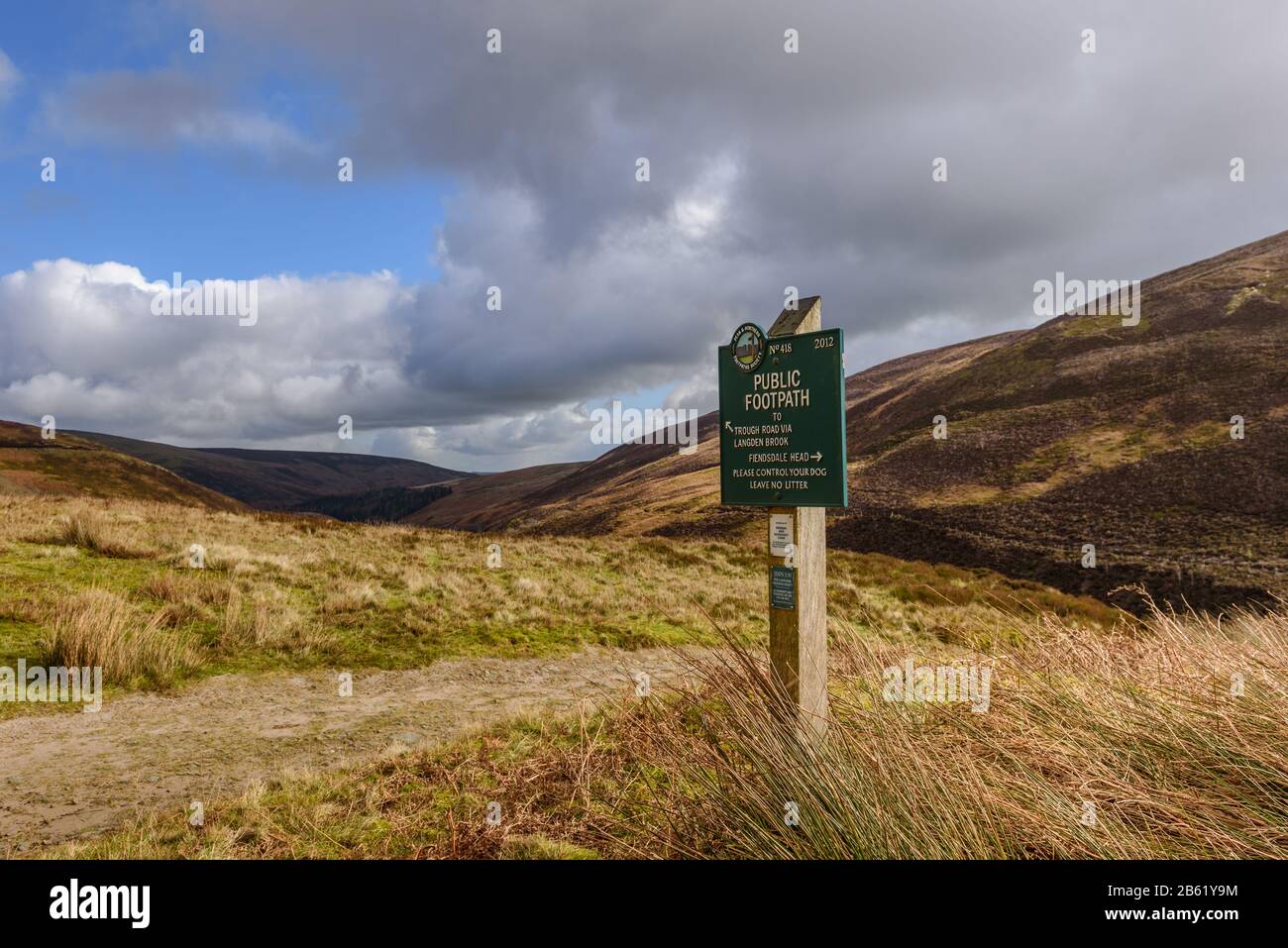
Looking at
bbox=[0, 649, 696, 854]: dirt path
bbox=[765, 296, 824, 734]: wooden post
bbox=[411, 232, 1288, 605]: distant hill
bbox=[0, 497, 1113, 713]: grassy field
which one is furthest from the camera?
bbox=[411, 232, 1288, 605]: distant hill

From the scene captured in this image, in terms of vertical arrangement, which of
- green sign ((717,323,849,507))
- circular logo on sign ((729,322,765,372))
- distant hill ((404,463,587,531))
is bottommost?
distant hill ((404,463,587,531))

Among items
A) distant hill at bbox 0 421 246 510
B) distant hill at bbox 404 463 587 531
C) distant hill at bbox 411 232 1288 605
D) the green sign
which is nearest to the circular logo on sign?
the green sign

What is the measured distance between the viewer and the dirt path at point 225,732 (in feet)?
18.4

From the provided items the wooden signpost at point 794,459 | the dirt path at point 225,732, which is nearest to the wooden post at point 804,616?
the wooden signpost at point 794,459

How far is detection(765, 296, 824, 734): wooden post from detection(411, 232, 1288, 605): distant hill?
1515 inches

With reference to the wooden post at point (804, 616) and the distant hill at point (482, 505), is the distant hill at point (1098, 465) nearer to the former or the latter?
the distant hill at point (482, 505)

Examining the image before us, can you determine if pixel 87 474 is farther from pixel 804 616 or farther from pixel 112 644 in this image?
pixel 804 616

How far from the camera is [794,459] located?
4.85m

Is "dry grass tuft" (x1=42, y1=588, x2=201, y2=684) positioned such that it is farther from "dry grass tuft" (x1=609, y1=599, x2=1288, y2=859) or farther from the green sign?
the green sign

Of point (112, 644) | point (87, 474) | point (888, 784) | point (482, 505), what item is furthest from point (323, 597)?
point (482, 505)

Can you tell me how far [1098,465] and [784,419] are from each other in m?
64.1

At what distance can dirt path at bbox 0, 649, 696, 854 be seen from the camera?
559 cm

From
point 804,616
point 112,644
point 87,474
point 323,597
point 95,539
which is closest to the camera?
point 804,616
